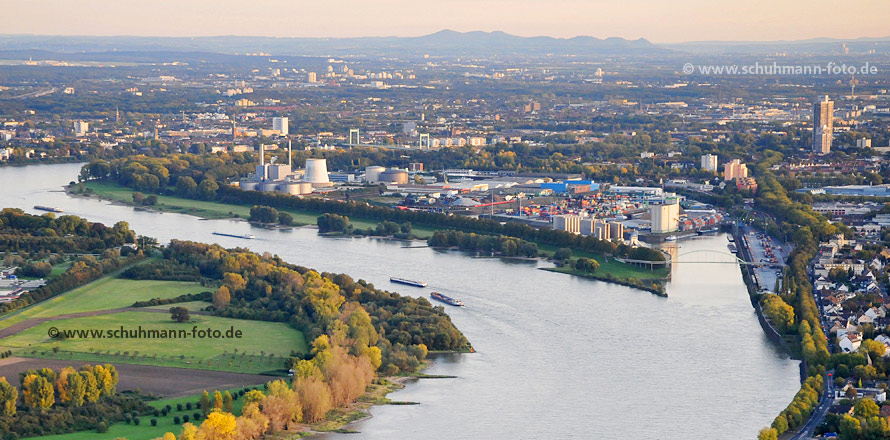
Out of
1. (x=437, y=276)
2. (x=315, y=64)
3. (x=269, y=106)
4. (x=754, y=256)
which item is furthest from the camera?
(x=315, y=64)

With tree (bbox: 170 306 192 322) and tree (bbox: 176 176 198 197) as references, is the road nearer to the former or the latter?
tree (bbox: 170 306 192 322)

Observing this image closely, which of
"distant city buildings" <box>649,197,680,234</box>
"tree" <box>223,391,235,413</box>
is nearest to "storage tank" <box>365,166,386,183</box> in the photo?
"distant city buildings" <box>649,197,680,234</box>

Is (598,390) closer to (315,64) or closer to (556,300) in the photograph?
(556,300)

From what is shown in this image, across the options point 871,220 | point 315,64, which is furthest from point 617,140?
point 315,64

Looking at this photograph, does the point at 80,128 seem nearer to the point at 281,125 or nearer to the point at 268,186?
the point at 281,125

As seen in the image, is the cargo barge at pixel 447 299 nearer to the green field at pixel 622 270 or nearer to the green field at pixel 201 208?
the green field at pixel 622 270
